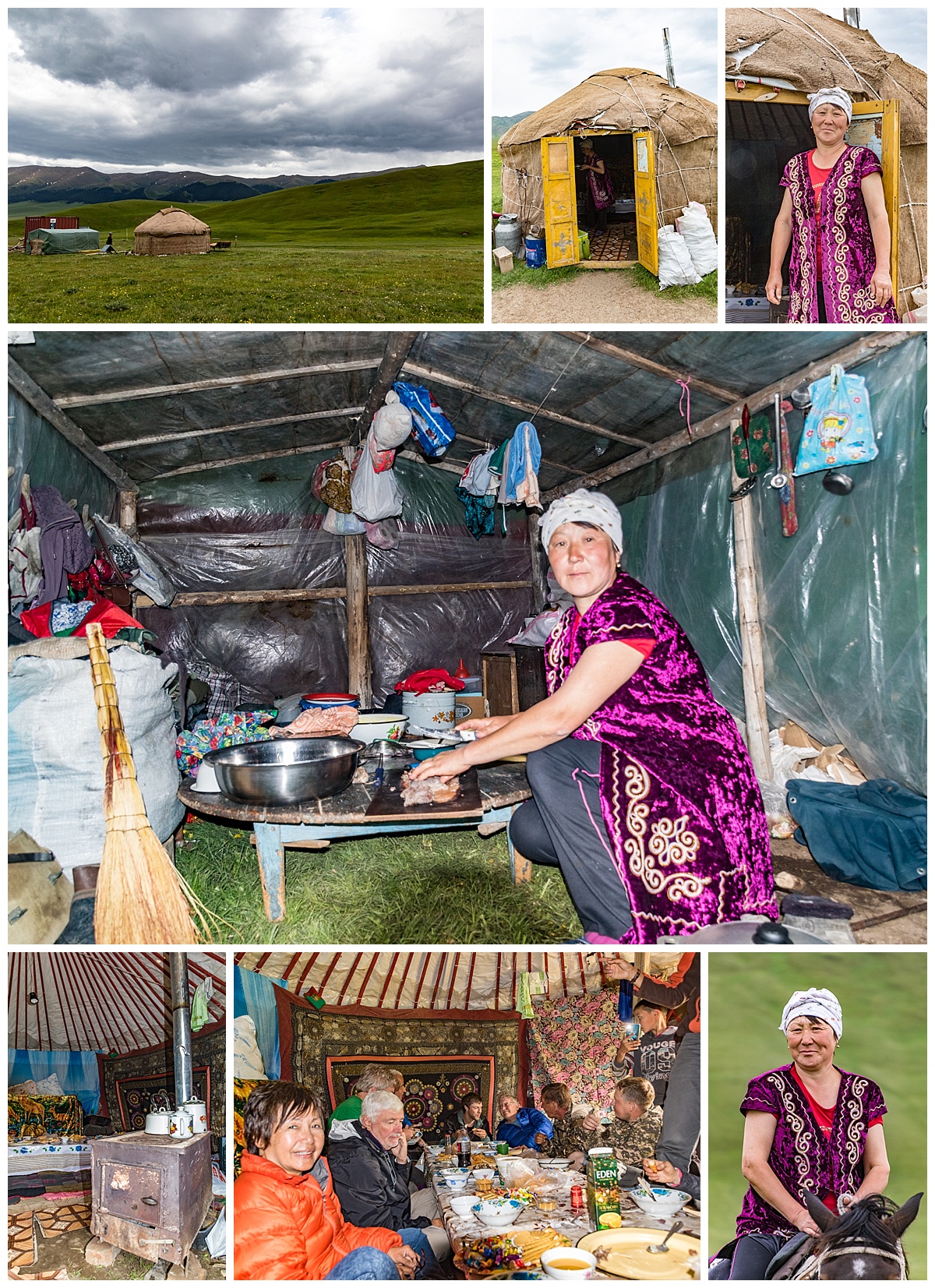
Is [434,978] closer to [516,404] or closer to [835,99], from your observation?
[516,404]

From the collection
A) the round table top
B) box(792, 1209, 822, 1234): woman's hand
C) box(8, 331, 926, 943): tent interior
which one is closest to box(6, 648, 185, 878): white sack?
box(8, 331, 926, 943): tent interior

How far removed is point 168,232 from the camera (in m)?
5.75

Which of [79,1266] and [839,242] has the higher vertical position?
[839,242]

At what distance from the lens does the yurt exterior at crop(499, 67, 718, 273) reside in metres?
4.36

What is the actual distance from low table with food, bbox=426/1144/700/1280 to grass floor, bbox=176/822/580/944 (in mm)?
803

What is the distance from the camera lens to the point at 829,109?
10.5ft

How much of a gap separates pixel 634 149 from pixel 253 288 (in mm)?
2391

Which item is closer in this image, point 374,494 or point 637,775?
point 637,775

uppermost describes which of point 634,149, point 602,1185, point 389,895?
point 634,149

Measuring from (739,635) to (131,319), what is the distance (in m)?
3.35

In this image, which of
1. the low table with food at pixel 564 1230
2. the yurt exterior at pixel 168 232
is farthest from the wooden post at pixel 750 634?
the yurt exterior at pixel 168 232

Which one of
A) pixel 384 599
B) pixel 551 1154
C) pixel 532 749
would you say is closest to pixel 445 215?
pixel 384 599

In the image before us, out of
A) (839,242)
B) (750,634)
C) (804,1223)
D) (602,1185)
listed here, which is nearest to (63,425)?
(750,634)

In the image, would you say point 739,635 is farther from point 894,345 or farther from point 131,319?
point 131,319
